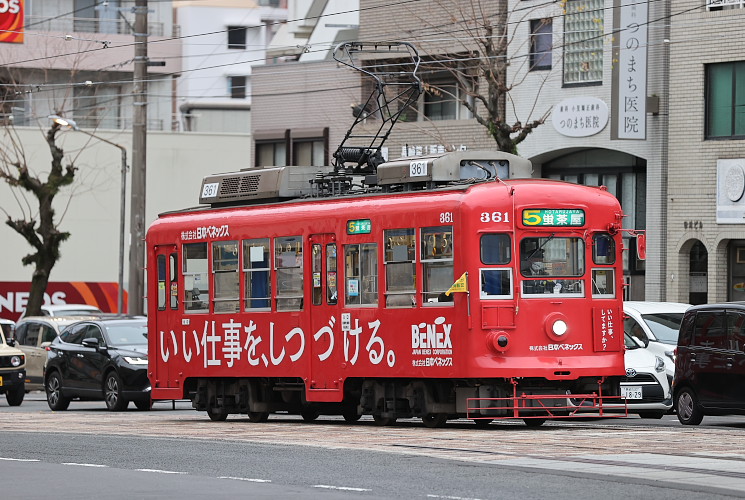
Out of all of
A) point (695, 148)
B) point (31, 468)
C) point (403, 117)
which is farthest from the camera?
point (403, 117)

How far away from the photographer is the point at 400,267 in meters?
20.6

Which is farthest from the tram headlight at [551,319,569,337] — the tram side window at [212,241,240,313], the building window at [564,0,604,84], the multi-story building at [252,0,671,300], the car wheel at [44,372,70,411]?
the building window at [564,0,604,84]

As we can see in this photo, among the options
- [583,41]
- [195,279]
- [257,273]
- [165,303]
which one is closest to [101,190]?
[583,41]

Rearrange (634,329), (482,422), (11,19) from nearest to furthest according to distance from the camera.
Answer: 1. (482,422)
2. (634,329)
3. (11,19)

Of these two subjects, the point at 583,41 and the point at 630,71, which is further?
the point at 583,41

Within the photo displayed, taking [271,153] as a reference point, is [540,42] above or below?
above

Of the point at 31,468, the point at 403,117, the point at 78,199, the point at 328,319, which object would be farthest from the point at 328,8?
the point at 31,468

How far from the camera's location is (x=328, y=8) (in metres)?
47.3

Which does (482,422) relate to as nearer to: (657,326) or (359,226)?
(359,226)

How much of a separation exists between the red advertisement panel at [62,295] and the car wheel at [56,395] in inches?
982

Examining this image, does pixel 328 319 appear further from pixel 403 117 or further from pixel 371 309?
pixel 403 117

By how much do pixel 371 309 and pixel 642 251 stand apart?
3588 millimetres

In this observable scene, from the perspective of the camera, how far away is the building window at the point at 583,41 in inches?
1446

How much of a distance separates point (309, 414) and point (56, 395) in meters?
7.76
